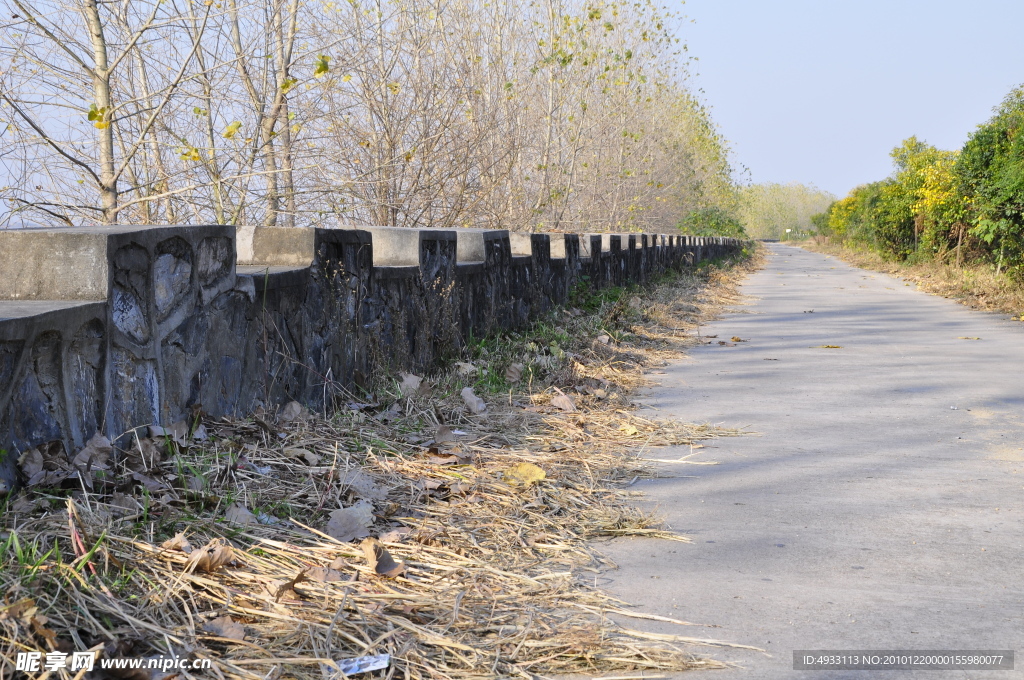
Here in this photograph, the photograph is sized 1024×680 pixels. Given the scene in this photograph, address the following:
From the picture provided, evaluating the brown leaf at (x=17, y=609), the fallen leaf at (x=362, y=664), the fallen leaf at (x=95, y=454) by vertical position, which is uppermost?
the fallen leaf at (x=95, y=454)

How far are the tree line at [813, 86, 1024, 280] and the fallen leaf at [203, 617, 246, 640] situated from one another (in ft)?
41.6

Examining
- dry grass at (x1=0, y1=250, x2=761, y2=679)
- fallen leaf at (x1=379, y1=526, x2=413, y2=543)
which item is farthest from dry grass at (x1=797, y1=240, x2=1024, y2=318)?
fallen leaf at (x1=379, y1=526, x2=413, y2=543)

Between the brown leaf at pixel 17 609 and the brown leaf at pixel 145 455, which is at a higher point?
the brown leaf at pixel 145 455

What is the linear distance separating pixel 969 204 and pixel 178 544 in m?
17.8

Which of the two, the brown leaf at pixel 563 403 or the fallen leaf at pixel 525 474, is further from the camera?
the brown leaf at pixel 563 403

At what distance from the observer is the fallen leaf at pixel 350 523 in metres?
2.81

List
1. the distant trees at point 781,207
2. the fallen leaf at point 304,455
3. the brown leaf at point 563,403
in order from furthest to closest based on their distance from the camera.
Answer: the distant trees at point 781,207 < the brown leaf at point 563,403 < the fallen leaf at point 304,455

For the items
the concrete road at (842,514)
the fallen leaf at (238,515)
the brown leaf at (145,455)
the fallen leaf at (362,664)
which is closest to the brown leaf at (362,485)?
the fallen leaf at (238,515)

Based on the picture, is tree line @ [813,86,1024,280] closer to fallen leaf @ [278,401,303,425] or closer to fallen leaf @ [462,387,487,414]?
fallen leaf @ [462,387,487,414]

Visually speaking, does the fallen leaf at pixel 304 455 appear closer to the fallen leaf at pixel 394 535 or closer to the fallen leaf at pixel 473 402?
the fallen leaf at pixel 394 535

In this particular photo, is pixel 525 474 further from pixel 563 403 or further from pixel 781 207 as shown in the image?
pixel 781 207

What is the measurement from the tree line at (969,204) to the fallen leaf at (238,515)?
12.2 metres

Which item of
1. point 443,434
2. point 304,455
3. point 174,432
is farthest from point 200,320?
point 443,434

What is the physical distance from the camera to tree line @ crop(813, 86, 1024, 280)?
13.8 meters
